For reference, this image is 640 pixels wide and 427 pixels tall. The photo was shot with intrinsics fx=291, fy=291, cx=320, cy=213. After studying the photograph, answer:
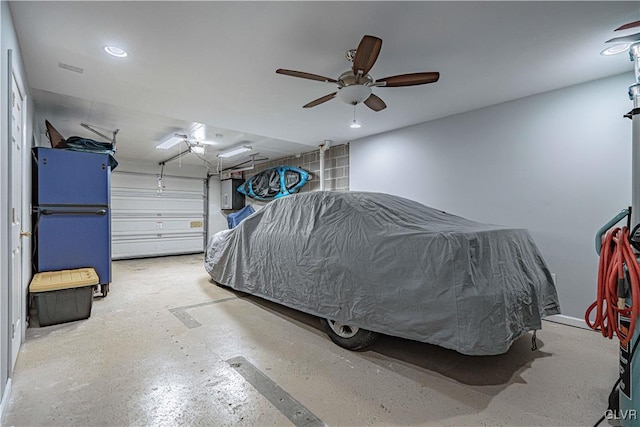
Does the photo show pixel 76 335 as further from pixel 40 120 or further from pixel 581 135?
pixel 581 135

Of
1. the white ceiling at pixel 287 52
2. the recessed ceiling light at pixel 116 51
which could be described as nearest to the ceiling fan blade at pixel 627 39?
the white ceiling at pixel 287 52

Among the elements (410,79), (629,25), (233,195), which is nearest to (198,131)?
(233,195)

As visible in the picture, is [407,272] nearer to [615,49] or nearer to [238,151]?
[615,49]

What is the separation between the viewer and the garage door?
24.7ft

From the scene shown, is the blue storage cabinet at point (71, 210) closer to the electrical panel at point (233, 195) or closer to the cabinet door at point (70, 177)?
the cabinet door at point (70, 177)

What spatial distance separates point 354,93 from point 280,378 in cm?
242

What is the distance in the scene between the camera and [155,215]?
319 inches

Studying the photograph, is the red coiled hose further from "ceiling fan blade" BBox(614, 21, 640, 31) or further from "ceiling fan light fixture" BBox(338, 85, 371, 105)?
"ceiling fan light fixture" BBox(338, 85, 371, 105)

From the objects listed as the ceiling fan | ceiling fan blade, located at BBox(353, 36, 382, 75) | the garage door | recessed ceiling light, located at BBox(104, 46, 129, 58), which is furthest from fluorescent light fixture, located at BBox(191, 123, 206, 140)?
the garage door

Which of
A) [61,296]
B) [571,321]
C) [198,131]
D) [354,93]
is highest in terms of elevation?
[198,131]

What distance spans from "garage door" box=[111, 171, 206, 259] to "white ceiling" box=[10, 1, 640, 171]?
374 centimetres

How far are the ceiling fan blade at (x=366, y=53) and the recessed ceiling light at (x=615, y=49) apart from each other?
212 centimetres

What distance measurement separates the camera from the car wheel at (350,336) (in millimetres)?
2453

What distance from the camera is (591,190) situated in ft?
10.2
